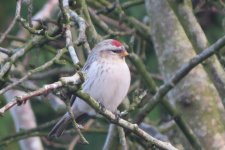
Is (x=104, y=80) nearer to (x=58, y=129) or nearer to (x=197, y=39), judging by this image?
(x=58, y=129)

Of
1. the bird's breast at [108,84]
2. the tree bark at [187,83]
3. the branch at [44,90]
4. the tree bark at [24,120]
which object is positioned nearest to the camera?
the branch at [44,90]

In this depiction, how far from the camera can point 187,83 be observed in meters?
5.71

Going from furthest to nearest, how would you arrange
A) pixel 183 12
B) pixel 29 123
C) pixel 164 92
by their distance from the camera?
pixel 29 123 < pixel 183 12 < pixel 164 92

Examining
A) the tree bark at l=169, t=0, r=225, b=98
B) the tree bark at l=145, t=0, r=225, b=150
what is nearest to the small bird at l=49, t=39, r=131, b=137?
the tree bark at l=169, t=0, r=225, b=98

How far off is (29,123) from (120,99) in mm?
2072

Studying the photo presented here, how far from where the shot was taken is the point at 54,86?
3.12m

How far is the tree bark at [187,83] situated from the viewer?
213 inches

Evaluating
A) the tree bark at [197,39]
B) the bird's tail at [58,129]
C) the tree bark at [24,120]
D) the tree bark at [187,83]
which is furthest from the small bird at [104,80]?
the tree bark at [24,120]

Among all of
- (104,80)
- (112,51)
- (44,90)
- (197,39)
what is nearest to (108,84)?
(104,80)

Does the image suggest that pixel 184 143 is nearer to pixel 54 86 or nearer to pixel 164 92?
pixel 164 92

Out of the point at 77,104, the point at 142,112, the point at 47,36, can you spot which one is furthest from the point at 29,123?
the point at 47,36

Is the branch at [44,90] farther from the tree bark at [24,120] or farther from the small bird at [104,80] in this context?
the tree bark at [24,120]

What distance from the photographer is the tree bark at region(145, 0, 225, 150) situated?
5.41 meters

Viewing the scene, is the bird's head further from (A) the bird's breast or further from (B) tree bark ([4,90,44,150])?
(B) tree bark ([4,90,44,150])
